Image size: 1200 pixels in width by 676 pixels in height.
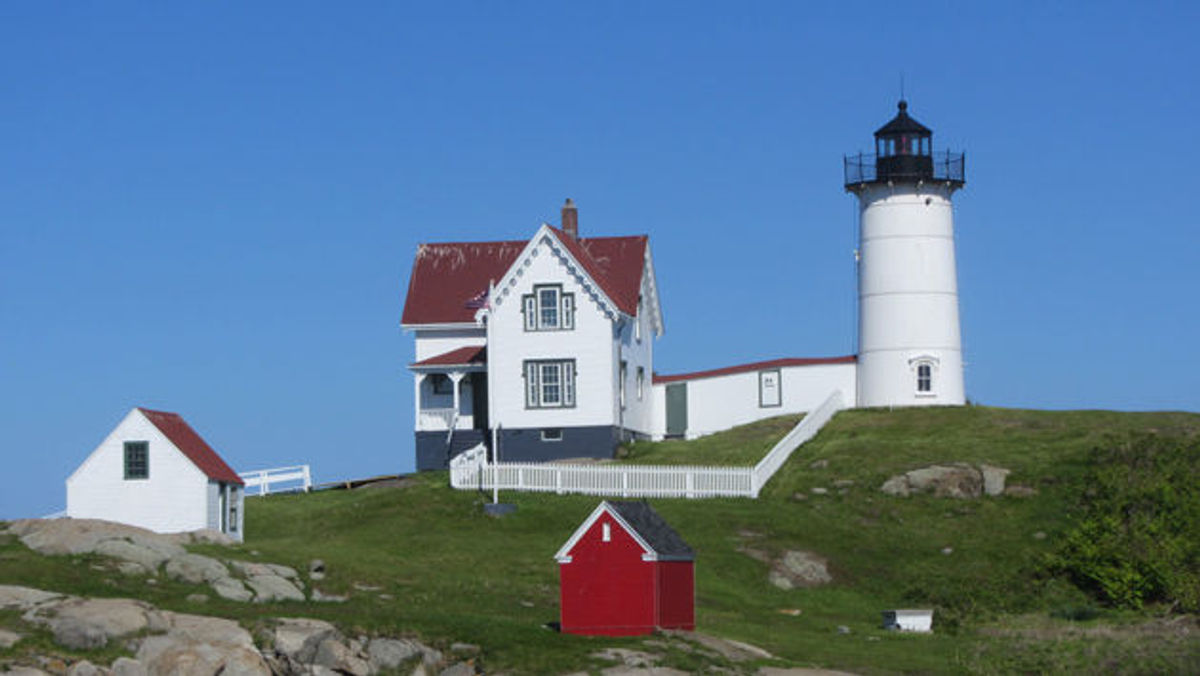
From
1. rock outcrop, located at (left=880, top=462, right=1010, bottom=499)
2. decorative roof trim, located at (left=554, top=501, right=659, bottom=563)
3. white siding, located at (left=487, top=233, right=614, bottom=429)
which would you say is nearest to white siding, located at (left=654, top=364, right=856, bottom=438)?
white siding, located at (left=487, top=233, right=614, bottom=429)

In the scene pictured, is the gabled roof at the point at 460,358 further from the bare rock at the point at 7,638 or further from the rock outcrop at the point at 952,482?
the bare rock at the point at 7,638

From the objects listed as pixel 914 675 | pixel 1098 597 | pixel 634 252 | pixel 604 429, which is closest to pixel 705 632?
pixel 914 675

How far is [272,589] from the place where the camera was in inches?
1485

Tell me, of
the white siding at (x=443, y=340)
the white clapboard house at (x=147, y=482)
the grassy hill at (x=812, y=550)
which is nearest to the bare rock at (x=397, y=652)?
the grassy hill at (x=812, y=550)

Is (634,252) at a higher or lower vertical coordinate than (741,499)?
higher

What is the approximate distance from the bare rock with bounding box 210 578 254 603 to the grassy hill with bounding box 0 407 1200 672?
0.63 m

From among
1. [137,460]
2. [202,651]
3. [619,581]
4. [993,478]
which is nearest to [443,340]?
[137,460]

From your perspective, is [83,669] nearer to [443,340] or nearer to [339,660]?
[339,660]

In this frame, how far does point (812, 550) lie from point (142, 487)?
55.9 feet

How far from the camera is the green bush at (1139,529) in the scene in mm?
42438

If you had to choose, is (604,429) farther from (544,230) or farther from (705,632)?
(705,632)

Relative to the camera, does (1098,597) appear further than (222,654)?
Yes

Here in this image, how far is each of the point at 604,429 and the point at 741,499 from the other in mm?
9106

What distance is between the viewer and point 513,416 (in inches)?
2366
